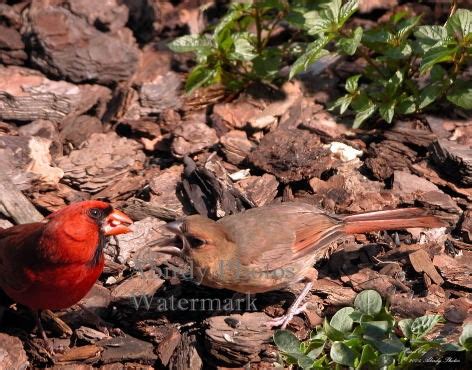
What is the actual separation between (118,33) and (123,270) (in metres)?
2.18

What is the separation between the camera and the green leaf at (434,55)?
17.8ft

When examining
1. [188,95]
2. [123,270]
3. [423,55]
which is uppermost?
[423,55]

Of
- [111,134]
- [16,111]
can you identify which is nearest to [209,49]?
[111,134]

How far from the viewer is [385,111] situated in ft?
19.6

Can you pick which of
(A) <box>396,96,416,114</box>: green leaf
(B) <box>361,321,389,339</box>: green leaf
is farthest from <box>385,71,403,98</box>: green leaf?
(B) <box>361,321,389,339</box>: green leaf

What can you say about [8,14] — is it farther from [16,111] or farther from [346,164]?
[346,164]

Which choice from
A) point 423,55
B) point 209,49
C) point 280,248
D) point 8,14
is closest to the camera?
point 280,248

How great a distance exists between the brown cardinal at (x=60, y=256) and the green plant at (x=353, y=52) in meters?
1.77

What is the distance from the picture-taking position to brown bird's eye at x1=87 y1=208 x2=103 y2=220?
4.79m

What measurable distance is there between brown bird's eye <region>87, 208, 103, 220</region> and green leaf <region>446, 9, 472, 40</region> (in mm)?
2450

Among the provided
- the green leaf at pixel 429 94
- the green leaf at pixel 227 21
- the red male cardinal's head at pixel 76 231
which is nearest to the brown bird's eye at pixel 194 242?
the red male cardinal's head at pixel 76 231

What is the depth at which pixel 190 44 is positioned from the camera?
629cm

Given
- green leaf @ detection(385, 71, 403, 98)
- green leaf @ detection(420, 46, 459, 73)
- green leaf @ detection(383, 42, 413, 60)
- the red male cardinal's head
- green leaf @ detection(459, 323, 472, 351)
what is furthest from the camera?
green leaf @ detection(385, 71, 403, 98)

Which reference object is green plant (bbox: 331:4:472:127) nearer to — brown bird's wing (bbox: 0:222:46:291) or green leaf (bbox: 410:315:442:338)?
green leaf (bbox: 410:315:442:338)
